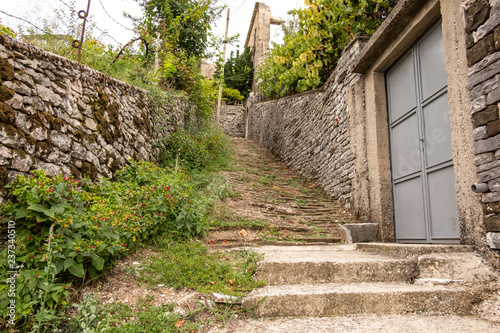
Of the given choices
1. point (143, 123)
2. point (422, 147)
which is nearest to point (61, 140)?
point (143, 123)

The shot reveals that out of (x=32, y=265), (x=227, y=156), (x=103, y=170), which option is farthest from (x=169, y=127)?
(x=32, y=265)

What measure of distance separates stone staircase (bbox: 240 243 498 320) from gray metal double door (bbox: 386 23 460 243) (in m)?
0.75

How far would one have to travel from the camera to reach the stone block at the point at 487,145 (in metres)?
2.45

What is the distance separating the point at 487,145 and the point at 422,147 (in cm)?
124

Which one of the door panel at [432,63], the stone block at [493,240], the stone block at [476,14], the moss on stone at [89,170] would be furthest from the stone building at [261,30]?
the stone block at [493,240]

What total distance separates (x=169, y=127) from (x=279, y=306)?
5147mm

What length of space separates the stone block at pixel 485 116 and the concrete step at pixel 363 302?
1370mm

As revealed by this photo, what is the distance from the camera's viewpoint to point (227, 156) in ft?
27.3

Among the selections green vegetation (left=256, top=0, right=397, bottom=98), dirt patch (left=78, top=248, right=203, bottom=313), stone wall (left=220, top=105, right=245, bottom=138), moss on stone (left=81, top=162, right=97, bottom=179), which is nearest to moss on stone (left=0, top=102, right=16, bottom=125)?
moss on stone (left=81, top=162, right=97, bottom=179)

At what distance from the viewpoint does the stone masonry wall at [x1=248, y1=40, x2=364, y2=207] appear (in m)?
5.52

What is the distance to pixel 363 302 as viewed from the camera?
2.33 metres

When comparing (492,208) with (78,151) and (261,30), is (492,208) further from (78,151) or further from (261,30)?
(261,30)

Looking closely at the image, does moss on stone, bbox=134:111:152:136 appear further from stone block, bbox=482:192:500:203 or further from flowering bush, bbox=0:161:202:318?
stone block, bbox=482:192:500:203

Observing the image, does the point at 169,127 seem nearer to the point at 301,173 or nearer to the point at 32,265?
the point at 301,173
